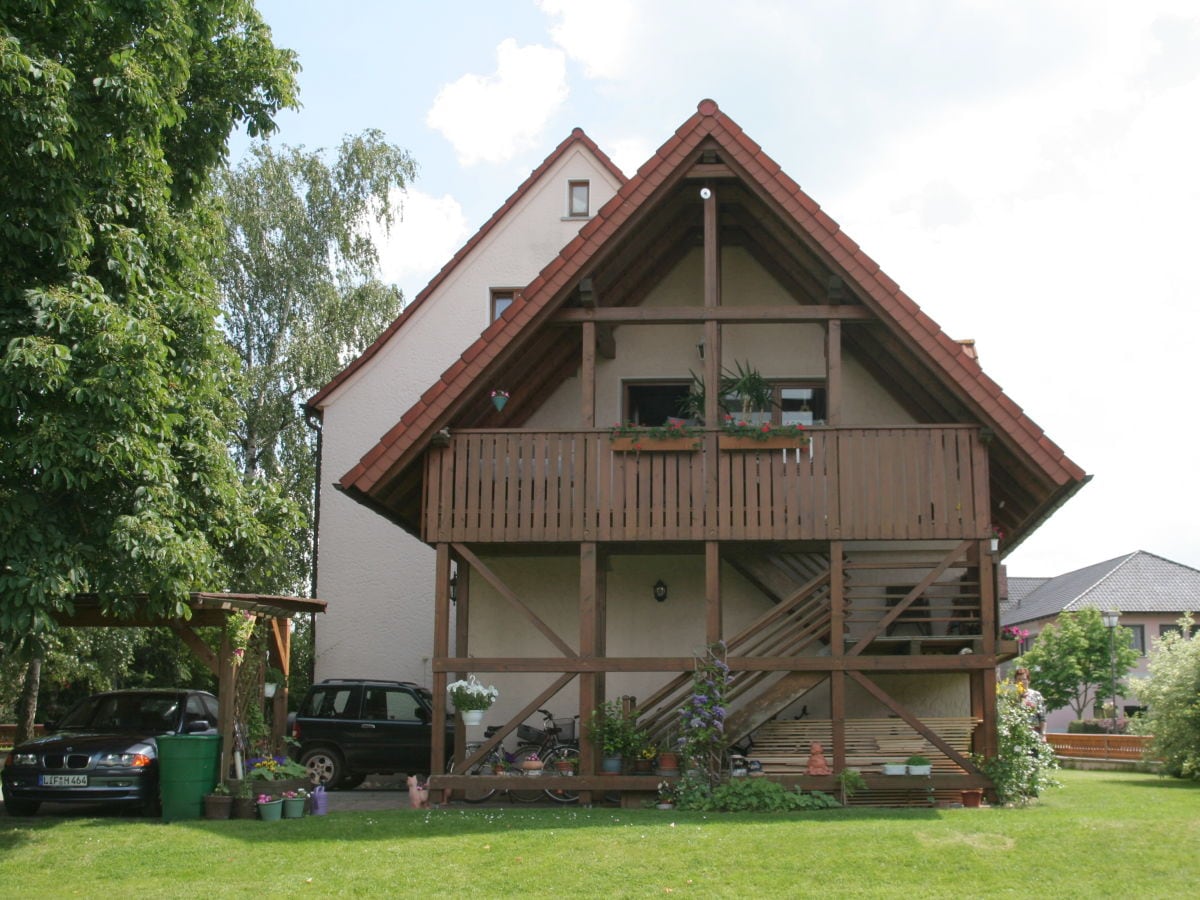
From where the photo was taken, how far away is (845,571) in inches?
645

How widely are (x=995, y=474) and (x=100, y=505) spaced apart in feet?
34.6

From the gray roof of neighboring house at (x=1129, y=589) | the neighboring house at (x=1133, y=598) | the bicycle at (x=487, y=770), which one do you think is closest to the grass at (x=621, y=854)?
the bicycle at (x=487, y=770)

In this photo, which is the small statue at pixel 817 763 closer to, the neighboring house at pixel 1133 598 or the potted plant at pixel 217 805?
the potted plant at pixel 217 805

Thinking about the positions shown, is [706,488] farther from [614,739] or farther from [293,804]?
[293,804]

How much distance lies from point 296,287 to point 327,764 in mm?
13118

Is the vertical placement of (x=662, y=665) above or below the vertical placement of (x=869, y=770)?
above

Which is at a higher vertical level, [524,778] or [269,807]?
[524,778]

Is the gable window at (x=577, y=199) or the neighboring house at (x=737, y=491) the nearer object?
the neighboring house at (x=737, y=491)

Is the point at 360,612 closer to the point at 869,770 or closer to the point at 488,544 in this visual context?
the point at 488,544

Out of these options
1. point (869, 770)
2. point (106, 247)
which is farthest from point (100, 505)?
point (869, 770)

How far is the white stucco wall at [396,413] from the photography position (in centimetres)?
2359

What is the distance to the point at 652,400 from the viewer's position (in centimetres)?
1853

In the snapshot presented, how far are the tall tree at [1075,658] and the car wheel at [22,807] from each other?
48.4 m

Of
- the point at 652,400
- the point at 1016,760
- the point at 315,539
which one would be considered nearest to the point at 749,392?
the point at 652,400
